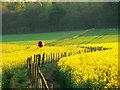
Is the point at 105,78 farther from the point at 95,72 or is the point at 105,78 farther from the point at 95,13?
the point at 95,13

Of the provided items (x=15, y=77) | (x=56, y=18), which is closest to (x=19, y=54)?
(x=15, y=77)

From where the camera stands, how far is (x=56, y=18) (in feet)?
253

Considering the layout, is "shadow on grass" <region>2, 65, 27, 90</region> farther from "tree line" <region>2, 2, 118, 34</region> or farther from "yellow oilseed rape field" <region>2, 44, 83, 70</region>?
"tree line" <region>2, 2, 118, 34</region>

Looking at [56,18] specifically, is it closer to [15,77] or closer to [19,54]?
[19,54]

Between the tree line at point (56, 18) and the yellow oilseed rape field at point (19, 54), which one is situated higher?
the tree line at point (56, 18)

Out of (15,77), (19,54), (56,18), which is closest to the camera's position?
(15,77)

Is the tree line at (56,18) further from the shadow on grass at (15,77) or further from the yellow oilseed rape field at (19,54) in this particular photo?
the shadow on grass at (15,77)

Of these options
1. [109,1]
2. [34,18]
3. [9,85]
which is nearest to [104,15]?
[109,1]

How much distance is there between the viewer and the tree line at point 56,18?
73.9 m

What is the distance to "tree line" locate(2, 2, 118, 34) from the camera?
7388 cm

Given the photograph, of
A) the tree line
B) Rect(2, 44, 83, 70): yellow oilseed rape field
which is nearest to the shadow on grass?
Rect(2, 44, 83, 70): yellow oilseed rape field

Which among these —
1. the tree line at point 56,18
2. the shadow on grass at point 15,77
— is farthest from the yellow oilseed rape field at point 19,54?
the tree line at point 56,18

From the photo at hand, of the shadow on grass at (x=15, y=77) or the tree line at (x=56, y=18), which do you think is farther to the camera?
the tree line at (x=56, y=18)

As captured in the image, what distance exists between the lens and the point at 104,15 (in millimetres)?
75250
